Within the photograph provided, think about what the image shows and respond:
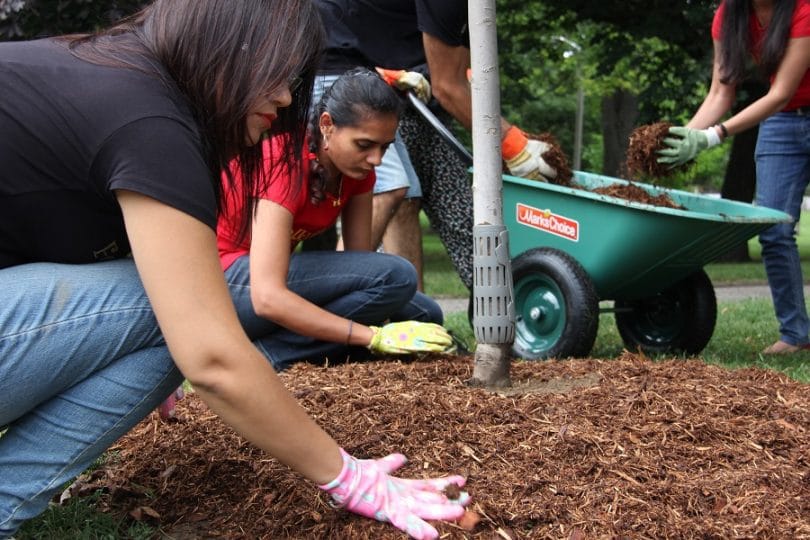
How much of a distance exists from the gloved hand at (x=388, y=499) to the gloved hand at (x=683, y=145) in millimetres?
2577

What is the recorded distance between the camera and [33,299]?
1812 mm

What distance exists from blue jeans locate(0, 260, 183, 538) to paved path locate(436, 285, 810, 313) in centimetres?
580

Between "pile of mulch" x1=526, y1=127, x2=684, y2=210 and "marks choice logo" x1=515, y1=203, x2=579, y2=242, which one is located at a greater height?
"pile of mulch" x1=526, y1=127, x2=684, y2=210

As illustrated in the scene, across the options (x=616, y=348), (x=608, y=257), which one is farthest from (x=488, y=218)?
(x=616, y=348)

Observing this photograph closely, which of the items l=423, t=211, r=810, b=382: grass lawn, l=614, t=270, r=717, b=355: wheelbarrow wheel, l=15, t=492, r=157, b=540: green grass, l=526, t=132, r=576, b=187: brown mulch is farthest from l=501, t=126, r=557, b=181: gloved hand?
l=15, t=492, r=157, b=540: green grass

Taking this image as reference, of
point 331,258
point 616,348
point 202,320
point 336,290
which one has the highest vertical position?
point 202,320

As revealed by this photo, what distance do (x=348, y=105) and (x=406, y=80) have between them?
0.92 meters

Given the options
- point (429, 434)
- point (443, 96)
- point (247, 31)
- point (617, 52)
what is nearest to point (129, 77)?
point (247, 31)

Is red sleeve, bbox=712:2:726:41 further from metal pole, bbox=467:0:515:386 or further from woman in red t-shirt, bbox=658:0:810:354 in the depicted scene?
metal pole, bbox=467:0:515:386

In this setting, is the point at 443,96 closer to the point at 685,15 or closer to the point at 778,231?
the point at 778,231

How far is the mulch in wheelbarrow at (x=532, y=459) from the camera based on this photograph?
6.69 ft

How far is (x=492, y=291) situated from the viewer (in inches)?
115

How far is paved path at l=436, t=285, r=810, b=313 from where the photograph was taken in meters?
8.25

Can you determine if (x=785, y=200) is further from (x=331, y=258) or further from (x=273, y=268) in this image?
(x=273, y=268)
